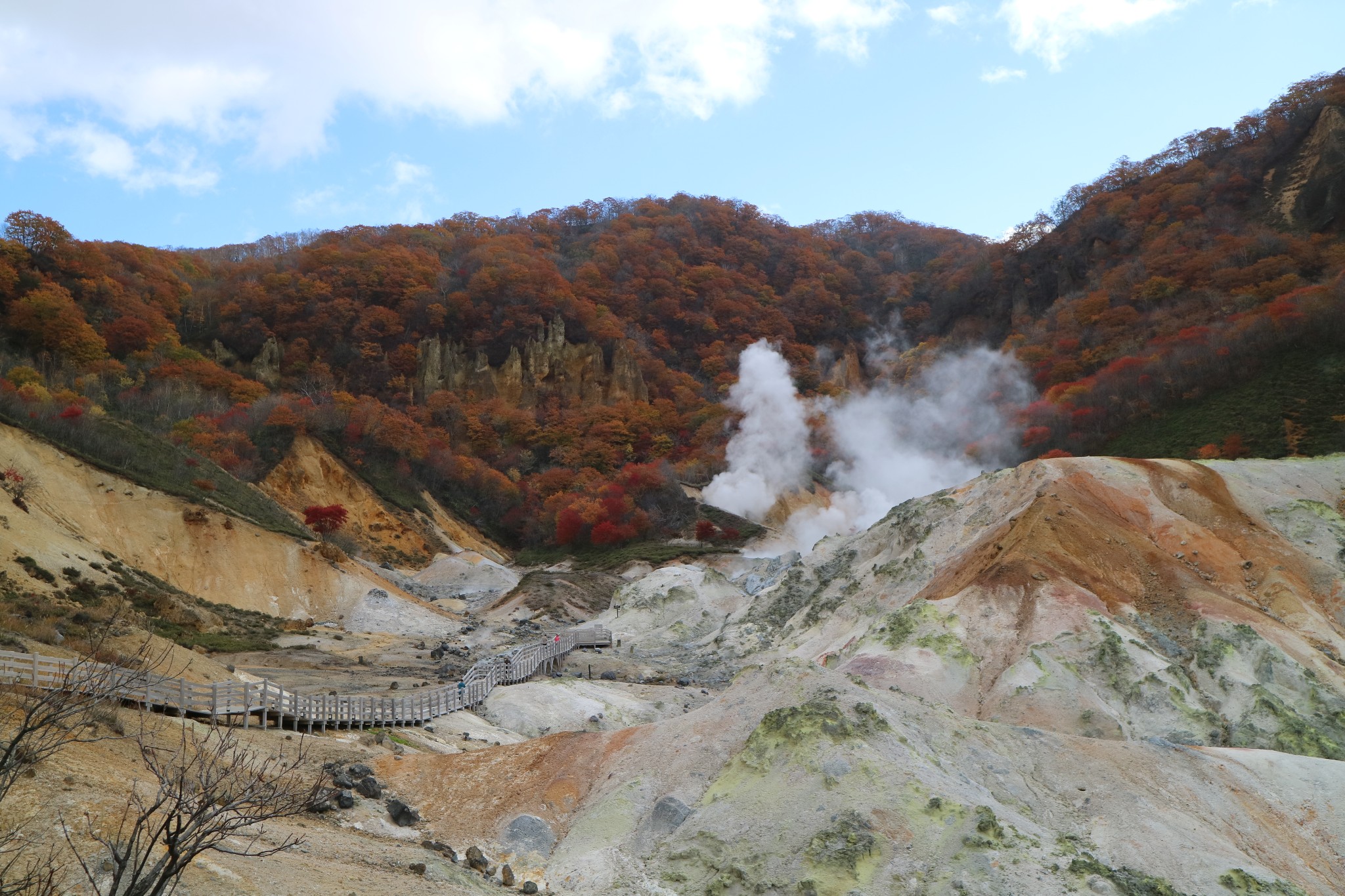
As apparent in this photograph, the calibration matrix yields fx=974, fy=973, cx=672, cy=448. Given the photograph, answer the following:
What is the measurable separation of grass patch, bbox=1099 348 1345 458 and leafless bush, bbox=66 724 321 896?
4435cm

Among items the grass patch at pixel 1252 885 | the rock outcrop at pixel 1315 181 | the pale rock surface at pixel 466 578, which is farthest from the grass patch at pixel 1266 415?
the grass patch at pixel 1252 885

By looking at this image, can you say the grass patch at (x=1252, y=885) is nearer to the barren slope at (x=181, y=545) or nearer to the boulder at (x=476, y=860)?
the boulder at (x=476, y=860)

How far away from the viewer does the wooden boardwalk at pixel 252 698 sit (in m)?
13.6

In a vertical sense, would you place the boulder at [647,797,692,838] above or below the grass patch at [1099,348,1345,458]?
below

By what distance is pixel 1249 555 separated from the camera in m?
27.0

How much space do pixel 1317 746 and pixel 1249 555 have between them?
887 cm

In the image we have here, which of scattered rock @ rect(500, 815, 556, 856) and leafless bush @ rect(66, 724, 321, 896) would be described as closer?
leafless bush @ rect(66, 724, 321, 896)

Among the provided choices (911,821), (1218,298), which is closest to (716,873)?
(911,821)

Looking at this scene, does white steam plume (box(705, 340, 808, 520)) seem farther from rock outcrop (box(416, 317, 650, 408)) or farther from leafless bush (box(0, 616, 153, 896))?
leafless bush (box(0, 616, 153, 896))

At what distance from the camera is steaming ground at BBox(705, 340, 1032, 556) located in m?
66.6

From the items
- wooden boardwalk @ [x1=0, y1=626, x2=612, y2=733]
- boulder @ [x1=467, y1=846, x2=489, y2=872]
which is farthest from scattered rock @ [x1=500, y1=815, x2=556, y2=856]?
wooden boardwalk @ [x1=0, y1=626, x2=612, y2=733]

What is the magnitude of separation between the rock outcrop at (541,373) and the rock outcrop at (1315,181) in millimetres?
52960

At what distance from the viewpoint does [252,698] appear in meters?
17.5

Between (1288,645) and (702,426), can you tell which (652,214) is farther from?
(1288,645)
